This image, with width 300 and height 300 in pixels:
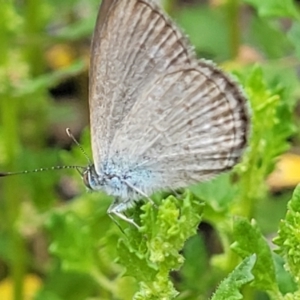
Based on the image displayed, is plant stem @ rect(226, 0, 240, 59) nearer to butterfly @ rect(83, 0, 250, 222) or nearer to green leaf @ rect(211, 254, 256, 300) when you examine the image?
butterfly @ rect(83, 0, 250, 222)

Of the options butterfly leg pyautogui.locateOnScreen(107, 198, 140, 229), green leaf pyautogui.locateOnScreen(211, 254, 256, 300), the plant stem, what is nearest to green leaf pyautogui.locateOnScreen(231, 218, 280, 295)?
green leaf pyautogui.locateOnScreen(211, 254, 256, 300)

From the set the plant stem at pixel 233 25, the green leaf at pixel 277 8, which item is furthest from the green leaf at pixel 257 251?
the plant stem at pixel 233 25

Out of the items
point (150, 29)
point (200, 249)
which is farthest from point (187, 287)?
point (150, 29)

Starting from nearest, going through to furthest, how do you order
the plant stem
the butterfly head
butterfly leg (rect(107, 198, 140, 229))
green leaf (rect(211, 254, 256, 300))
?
A: green leaf (rect(211, 254, 256, 300)) → butterfly leg (rect(107, 198, 140, 229)) → the butterfly head → the plant stem

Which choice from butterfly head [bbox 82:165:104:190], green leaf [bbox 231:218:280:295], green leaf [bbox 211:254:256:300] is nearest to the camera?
green leaf [bbox 211:254:256:300]

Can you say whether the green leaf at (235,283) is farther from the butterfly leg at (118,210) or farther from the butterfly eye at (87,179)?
the butterfly eye at (87,179)

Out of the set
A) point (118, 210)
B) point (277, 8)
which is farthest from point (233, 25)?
point (118, 210)

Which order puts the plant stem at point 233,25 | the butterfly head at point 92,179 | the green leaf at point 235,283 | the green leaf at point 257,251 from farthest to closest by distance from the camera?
1. the plant stem at point 233,25
2. the butterfly head at point 92,179
3. the green leaf at point 257,251
4. the green leaf at point 235,283

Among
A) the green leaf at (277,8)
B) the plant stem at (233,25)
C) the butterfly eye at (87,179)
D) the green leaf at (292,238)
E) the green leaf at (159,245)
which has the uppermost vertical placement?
the green leaf at (277,8)

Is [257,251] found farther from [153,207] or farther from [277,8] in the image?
[277,8]
